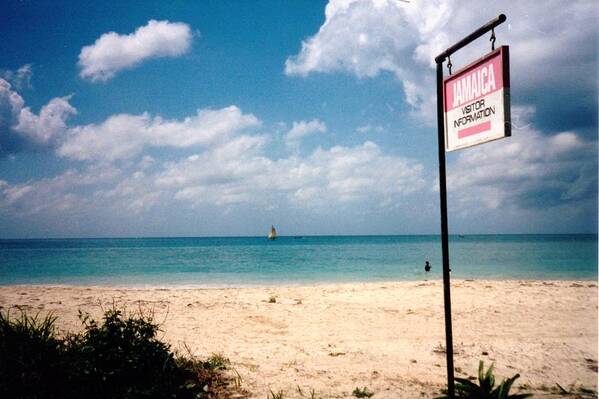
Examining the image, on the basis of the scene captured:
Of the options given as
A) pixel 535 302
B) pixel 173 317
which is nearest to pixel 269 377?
pixel 173 317

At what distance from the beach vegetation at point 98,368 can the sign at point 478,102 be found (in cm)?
427

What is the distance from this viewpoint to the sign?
9.30 feet

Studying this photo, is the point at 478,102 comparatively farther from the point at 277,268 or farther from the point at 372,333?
the point at 277,268

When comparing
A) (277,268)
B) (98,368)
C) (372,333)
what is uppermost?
(98,368)

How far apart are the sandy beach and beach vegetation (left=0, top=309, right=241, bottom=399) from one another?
1.04 m

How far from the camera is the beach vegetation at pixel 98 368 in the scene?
3980 millimetres

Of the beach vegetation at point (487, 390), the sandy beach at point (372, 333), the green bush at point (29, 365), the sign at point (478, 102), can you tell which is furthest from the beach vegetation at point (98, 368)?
the sign at point (478, 102)

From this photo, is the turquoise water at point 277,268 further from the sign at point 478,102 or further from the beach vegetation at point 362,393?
the sign at point 478,102

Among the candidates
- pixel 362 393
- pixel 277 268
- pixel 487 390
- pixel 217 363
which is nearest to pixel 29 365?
pixel 217 363

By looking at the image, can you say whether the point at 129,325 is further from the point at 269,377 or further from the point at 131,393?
the point at 269,377

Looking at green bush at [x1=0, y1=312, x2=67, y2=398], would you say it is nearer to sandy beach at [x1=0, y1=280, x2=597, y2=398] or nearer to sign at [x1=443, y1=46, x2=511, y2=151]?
sandy beach at [x1=0, y1=280, x2=597, y2=398]

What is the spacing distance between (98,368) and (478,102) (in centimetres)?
498

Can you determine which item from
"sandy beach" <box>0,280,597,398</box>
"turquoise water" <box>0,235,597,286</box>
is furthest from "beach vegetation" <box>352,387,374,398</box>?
"turquoise water" <box>0,235,597,286</box>

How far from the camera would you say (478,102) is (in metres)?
3.14
